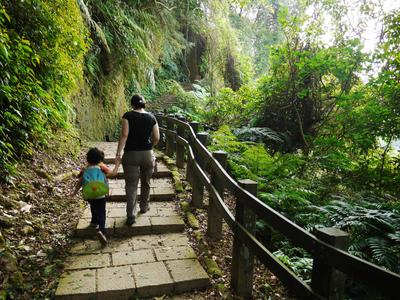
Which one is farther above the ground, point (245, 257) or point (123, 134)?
point (123, 134)

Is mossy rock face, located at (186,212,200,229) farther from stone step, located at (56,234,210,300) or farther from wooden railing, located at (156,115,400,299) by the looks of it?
stone step, located at (56,234,210,300)

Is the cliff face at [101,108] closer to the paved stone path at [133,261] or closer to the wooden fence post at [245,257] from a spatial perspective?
the paved stone path at [133,261]

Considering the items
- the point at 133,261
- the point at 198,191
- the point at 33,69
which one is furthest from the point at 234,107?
the point at 133,261

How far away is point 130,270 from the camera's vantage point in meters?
3.54

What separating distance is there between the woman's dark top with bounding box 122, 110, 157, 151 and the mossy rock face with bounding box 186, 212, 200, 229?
4.45ft

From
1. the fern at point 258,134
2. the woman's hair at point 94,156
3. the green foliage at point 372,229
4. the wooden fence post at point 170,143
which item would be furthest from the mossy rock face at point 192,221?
the fern at point 258,134

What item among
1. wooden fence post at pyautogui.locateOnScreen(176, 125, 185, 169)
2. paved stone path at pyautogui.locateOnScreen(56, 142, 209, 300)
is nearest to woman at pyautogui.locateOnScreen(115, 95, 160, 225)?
paved stone path at pyautogui.locateOnScreen(56, 142, 209, 300)

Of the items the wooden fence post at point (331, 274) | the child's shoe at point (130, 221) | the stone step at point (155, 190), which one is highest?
the wooden fence post at point (331, 274)

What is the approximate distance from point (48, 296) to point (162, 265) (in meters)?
1.23

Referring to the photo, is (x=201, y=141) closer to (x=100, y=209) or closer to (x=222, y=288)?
(x=100, y=209)

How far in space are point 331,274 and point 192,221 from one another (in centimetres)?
310

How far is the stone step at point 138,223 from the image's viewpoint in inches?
174

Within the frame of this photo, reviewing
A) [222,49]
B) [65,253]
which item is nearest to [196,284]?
[65,253]

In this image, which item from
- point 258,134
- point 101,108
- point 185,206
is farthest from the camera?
point 101,108
